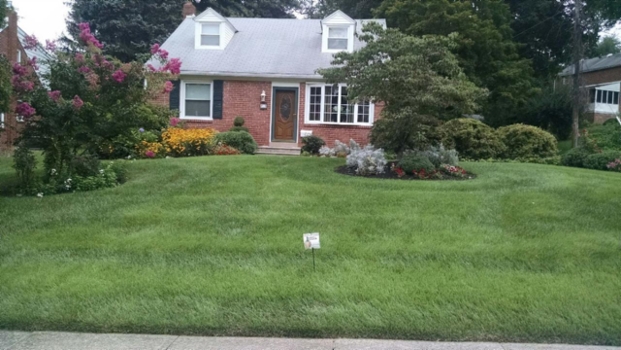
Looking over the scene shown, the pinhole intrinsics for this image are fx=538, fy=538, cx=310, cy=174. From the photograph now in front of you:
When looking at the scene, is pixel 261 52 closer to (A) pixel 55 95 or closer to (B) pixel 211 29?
(B) pixel 211 29

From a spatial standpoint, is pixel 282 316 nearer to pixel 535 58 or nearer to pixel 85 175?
pixel 85 175

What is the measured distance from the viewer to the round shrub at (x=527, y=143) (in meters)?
16.8

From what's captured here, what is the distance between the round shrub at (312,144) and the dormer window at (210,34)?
21.3ft

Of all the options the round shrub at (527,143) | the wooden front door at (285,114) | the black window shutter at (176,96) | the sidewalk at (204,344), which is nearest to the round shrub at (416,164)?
the round shrub at (527,143)

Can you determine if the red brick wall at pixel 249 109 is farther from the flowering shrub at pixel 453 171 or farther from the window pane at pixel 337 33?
the flowering shrub at pixel 453 171

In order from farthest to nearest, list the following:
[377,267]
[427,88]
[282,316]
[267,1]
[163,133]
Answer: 1. [267,1]
2. [163,133]
3. [427,88]
4. [377,267]
5. [282,316]

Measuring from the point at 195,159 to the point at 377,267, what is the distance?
7978 mm

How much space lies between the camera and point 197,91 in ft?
67.9

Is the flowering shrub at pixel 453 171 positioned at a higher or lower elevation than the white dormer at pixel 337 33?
lower

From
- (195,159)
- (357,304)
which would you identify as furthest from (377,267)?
(195,159)

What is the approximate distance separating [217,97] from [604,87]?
3011 cm

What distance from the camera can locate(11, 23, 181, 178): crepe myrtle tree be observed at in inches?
392

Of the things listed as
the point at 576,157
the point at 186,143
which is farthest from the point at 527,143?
the point at 186,143

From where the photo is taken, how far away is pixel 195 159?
43.2ft
